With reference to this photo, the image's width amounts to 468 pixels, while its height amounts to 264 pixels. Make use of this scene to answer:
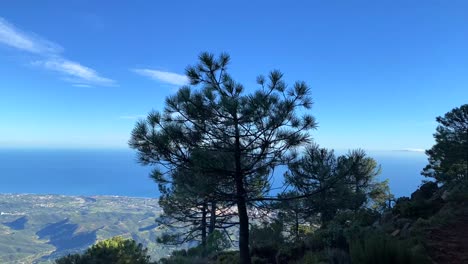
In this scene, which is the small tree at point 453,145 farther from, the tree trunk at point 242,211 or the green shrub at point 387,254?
the green shrub at point 387,254

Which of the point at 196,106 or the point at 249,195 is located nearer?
the point at 196,106

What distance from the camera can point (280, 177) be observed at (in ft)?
37.4

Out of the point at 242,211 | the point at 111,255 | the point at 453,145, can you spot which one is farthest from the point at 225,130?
the point at 453,145

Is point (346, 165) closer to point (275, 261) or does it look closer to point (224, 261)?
point (275, 261)

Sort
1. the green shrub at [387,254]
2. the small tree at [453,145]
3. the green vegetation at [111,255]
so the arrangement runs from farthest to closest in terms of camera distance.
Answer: the small tree at [453,145]
the green vegetation at [111,255]
the green shrub at [387,254]

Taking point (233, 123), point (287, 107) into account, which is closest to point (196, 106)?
point (233, 123)

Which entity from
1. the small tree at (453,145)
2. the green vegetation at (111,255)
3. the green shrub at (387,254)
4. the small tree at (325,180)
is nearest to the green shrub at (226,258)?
the small tree at (325,180)

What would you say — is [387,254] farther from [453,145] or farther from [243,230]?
[453,145]

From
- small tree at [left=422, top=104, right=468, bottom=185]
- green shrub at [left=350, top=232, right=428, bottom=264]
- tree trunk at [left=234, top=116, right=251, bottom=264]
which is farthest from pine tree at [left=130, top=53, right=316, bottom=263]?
small tree at [left=422, top=104, right=468, bottom=185]

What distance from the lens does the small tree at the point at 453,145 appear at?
55.7 ft

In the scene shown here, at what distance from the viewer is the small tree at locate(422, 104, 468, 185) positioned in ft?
55.7

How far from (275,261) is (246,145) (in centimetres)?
348

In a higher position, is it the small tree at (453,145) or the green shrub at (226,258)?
the small tree at (453,145)

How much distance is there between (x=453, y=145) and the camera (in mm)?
17406
